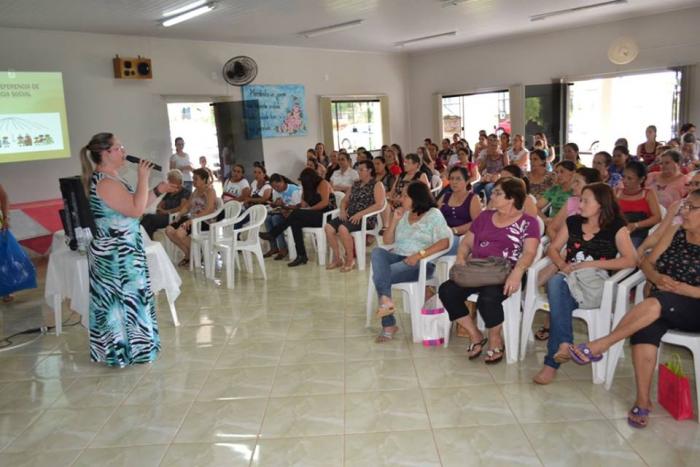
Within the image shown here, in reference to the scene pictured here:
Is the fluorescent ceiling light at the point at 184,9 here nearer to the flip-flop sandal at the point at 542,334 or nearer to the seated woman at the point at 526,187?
the seated woman at the point at 526,187

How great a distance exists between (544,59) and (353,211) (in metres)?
5.61

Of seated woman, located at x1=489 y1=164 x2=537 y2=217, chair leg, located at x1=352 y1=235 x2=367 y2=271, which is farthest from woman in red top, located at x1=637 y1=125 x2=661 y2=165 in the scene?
chair leg, located at x1=352 y1=235 x2=367 y2=271

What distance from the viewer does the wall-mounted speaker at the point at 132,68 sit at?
719cm

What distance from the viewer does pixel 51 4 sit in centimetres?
544

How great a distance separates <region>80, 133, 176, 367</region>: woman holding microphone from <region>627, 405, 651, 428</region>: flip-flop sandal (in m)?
2.60

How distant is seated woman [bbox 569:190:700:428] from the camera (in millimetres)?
2381

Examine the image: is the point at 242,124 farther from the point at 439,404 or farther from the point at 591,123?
the point at 439,404

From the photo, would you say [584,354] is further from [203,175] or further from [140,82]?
[140,82]

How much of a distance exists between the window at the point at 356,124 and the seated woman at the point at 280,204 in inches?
169

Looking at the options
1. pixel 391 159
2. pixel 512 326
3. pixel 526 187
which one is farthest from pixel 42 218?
pixel 512 326

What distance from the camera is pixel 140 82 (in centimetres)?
755

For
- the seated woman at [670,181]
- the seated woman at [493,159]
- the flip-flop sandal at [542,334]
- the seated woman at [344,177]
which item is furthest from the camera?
the seated woman at [493,159]

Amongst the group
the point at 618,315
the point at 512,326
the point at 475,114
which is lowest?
the point at 512,326

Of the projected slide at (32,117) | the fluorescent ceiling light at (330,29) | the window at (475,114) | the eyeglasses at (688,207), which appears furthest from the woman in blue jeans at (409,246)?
the window at (475,114)
